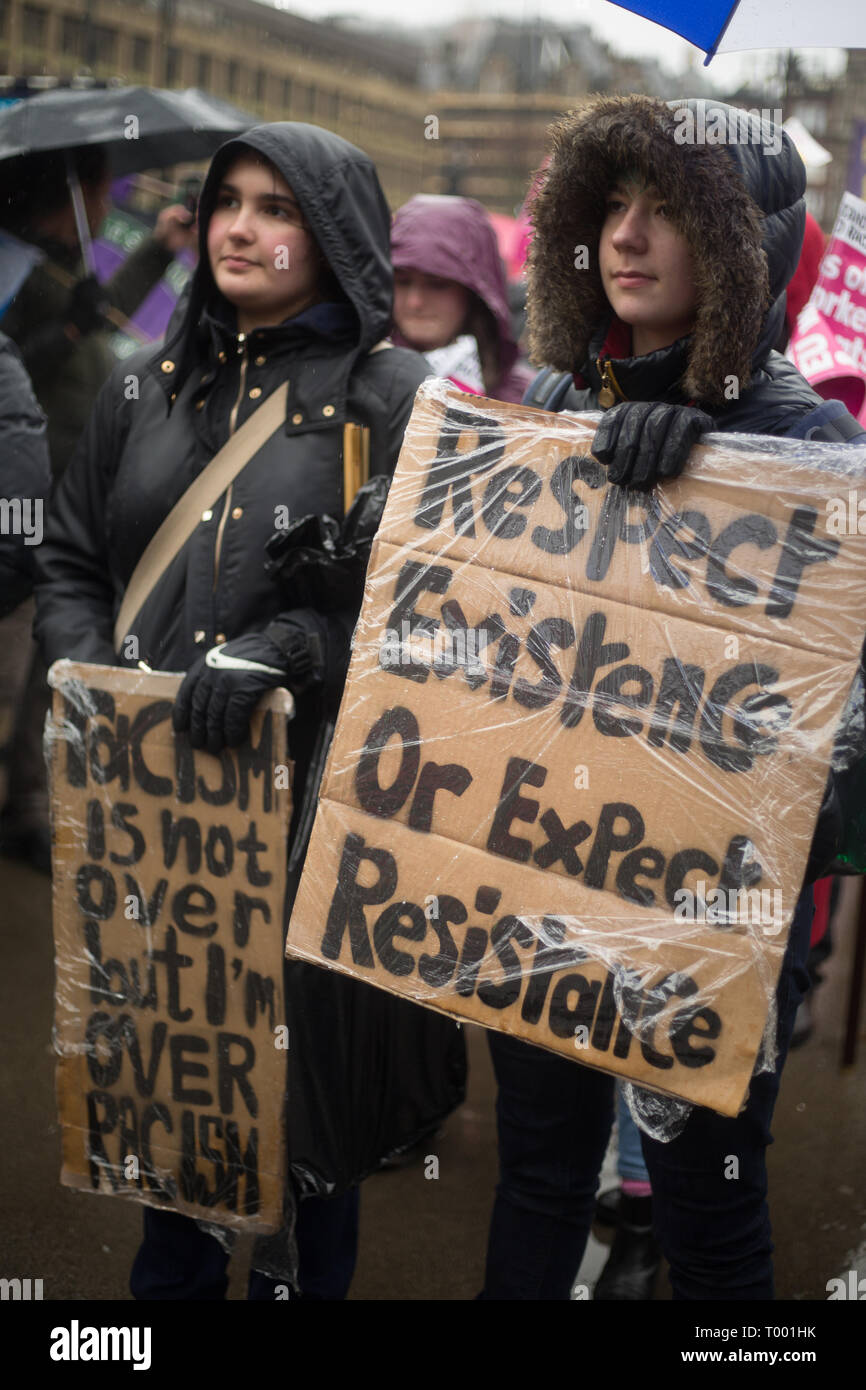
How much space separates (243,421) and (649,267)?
730 millimetres

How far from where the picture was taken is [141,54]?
1892cm

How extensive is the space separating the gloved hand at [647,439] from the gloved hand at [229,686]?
61 cm

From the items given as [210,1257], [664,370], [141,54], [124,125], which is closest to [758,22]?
[664,370]

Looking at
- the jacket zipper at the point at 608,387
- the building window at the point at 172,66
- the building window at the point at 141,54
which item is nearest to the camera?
the jacket zipper at the point at 608,387

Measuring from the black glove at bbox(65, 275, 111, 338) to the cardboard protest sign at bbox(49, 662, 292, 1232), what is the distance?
2.45 m

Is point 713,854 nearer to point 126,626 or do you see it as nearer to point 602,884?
point 602,884

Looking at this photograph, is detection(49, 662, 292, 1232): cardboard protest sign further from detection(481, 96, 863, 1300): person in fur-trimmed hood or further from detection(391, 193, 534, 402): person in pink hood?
detection(391, 193, 534, 402): person in pink hood

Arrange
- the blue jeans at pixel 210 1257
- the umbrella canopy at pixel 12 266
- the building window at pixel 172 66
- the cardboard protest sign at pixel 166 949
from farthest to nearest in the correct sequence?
the building window at pixel 172 66
the umbrella canopy at pixel 12 266
the blue jeans at pixel 210 1257
the cardboard protest sign at pixel 166 949

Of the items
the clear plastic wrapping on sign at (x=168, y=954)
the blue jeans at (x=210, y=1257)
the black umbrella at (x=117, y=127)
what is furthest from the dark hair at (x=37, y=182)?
the blue jeans at (x=210, y=1257)

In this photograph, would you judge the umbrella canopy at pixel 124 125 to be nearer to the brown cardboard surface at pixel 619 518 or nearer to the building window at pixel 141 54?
the brown cardboard surface at pixel 619 518

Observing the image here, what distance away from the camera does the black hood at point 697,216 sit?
178 centimetres

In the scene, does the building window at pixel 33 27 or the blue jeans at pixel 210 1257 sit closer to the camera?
the blue jeans at pixel 210 1257

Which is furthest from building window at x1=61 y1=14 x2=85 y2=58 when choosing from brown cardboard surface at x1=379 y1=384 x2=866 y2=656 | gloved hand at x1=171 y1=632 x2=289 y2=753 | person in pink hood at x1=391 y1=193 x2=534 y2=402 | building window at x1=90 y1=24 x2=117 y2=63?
brown cardboard surface at x1=379 y1=384 x2=866 y2=656

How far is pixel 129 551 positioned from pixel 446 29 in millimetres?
48434
